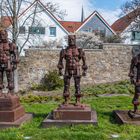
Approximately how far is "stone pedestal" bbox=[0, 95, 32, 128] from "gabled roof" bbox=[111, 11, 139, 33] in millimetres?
22138

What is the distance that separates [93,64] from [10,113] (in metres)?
13.5

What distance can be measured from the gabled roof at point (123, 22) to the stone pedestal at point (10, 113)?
872 inches

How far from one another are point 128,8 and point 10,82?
21528 millimetres

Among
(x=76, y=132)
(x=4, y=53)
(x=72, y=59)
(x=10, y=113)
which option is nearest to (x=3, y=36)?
(x=4, y=53)

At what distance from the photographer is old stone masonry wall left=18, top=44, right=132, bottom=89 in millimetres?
21886

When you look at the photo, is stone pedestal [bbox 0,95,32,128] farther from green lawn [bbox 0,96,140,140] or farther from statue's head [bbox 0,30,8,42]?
statue's head [bbox 0,30,8,42]

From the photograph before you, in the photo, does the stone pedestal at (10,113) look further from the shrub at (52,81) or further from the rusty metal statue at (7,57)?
the shrub at (52,81)

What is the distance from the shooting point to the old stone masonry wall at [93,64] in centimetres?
2189

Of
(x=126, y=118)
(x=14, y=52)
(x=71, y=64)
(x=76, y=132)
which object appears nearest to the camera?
(x=76, y=132)

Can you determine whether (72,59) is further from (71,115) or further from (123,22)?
(123,22)

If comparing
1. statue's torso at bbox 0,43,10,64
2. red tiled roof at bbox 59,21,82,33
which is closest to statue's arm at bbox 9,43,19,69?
statue's torso at bbox 0,43,10,64

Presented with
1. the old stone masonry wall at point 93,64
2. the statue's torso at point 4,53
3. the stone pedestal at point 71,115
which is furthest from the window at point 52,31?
the stone pedestal at point 71,115

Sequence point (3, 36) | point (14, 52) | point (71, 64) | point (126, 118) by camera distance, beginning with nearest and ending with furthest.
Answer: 1. point (126, 118)
2. point (71, 64)
3. point (3, 36)
4. point (14, 52)

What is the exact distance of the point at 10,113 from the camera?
9250 millimetres
